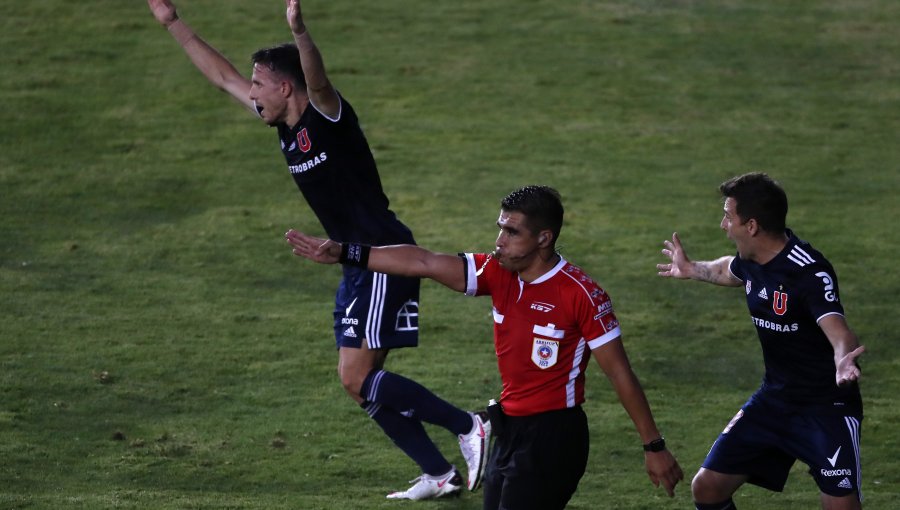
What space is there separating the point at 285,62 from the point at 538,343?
8.72 ft

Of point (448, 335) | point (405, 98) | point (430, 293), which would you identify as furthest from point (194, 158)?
point (448, 335)

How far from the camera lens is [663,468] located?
5809 mm

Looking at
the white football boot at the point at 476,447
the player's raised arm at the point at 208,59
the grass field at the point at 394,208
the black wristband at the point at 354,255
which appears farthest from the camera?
the grass field at the point at 394,208

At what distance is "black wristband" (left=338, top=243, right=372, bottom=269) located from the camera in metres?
5.84

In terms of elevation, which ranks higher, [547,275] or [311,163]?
[311,163]

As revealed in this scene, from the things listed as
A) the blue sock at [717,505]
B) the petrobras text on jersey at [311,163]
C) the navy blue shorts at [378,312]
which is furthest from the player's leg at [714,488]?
the petrobras text on jersey at [311,163]

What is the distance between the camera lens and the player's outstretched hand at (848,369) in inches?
218

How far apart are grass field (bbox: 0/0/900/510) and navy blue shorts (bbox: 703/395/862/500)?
A: 4.86 feet

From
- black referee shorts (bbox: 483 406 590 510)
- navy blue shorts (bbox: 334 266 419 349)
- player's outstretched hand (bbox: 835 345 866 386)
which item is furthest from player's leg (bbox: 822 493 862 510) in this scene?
navy blue shorts (bbox: 334 266 419 349)

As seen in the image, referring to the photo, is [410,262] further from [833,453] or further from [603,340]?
[833,453]

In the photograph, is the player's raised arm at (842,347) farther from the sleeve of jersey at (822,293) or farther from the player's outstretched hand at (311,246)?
the player's outstretched hand at (311,246)

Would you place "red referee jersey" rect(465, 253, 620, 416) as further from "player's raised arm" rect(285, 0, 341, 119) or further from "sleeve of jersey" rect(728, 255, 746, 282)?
"player's raised arm" rect(285, 0, 341, 119)

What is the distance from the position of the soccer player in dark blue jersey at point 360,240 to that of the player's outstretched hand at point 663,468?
6.80 feet

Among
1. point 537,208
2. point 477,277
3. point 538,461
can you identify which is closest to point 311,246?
point 477,277
